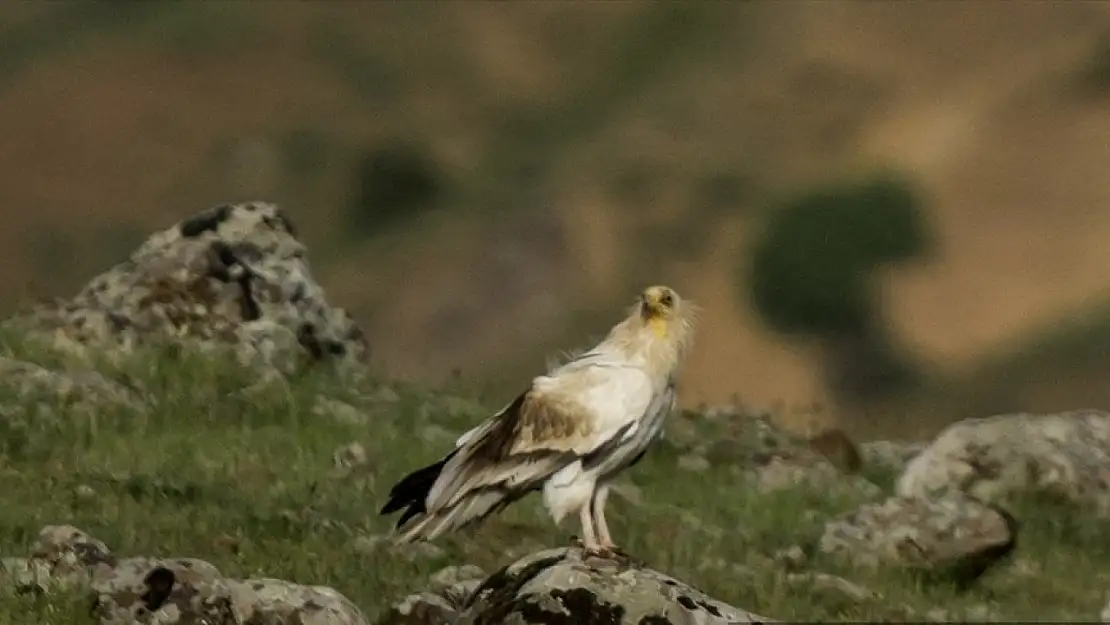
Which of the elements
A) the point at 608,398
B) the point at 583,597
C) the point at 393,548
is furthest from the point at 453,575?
the point at 583,597

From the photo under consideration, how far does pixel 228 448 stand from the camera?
37.1ft

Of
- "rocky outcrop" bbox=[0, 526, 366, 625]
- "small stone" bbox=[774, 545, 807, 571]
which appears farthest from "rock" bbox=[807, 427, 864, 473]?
"rocky outcrop" bbox=[0, 526, 366, 625]

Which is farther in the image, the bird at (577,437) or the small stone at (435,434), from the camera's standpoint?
the small stone at (435,434)

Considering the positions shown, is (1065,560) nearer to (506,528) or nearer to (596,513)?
(506,528)

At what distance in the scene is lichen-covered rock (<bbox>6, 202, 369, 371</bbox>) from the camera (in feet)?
47.0

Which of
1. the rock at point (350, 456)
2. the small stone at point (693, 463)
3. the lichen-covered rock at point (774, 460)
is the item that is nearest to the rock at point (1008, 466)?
the lichen-covered rock at point (774, 460)

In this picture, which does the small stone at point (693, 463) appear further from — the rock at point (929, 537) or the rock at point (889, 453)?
the rock at point (889, 453)

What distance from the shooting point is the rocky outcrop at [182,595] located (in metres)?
6.51

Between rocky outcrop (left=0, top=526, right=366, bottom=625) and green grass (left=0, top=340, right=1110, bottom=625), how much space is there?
0.56 feet

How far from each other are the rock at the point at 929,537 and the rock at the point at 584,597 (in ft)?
18.0

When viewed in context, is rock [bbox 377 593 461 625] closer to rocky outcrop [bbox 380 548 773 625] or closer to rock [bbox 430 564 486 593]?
rocky outcrop [bbox 380 548 773 625]

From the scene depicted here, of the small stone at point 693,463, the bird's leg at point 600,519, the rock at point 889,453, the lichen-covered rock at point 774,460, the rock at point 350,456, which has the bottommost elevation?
the bird's leg at point 600,519

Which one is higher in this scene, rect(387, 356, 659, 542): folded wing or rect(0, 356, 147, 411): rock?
rect(0, 356, 147, 411): rock

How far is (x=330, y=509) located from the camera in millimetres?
10203
